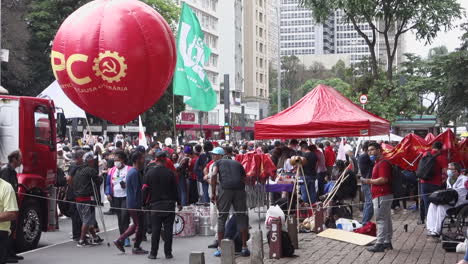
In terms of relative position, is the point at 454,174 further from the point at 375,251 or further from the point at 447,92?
the point at 447,92

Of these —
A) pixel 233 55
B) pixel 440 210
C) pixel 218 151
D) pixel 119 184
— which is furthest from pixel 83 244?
pixel 233 55

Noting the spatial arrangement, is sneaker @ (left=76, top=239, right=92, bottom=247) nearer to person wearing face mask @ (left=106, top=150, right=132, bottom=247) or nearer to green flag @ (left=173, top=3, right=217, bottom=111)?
person wearing face mask @ (left=106, top=150, right=132, bottom=247)

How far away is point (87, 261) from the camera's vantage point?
1224 centimetres

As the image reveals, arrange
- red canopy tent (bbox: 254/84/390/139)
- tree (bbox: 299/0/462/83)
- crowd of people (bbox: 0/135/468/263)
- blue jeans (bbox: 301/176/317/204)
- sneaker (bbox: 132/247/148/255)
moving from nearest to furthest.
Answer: crowd of people (bbox: 0/135/468/263) → sneaker (bbox: 132/247/148/255) → red canopy tent (bbox: 254/84/390/139) → blue jeans (bbox: 301/176/317/204) → tree (bbox: 299/0/462/83)

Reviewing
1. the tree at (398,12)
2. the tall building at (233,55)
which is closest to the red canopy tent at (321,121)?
the tree at (398,12)

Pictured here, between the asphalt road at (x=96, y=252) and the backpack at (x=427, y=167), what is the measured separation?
471 centimetres

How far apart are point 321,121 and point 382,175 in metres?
3.45

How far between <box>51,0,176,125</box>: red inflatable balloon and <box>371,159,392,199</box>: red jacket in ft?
13.5

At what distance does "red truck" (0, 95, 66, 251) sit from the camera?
13242 mm

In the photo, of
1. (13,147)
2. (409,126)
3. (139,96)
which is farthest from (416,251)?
(409,126)

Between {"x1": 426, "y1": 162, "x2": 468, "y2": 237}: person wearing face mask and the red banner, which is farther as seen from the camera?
the red banner

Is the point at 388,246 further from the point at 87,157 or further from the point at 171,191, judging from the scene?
the point at 87,157

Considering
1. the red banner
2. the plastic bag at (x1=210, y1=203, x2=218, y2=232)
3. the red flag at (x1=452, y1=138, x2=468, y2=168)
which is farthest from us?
the red banner

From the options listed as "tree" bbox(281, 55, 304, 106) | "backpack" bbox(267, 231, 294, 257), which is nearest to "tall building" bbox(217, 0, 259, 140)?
"tree" bbox(281, 55, 304, 106)
